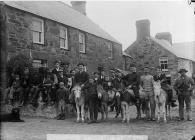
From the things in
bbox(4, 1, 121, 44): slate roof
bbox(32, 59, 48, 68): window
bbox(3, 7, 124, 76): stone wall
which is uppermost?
bbox(4, 1, 121, 44): slate roof

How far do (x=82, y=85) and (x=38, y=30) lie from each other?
5863mm

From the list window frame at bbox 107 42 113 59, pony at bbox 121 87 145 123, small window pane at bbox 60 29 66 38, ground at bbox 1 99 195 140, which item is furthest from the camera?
window frame at bbox 107 42 113 59

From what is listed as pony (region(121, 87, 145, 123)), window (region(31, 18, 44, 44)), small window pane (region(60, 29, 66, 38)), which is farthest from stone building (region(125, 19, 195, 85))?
window (region(31, 18, 44, 44))

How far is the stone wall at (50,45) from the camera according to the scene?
41.3 ft

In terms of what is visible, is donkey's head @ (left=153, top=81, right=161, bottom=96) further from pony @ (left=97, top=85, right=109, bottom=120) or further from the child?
the child

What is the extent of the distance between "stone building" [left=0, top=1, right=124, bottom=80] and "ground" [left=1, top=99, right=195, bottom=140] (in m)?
3.63

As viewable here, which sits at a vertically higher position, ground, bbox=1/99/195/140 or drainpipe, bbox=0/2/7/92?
drainpipe, bbox=0/2/7/92

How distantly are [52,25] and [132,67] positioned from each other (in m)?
6.86

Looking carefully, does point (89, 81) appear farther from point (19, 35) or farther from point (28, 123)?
point (19, 35)

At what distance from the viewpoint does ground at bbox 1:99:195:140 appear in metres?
6.85

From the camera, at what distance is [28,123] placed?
8570 millimetres

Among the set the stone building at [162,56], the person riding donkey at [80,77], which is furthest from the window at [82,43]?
the person riding donkey at [80,77]

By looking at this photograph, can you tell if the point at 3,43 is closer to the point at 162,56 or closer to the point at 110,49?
the point at 162,56

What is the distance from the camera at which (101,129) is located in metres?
7.64
